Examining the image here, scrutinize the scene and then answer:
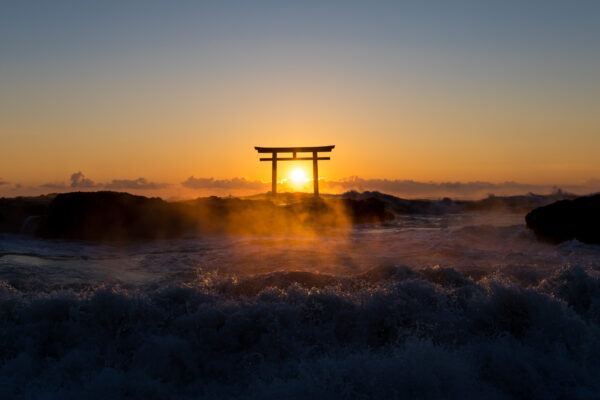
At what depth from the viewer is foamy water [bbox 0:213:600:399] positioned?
8.98 feet

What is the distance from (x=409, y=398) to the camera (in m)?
2.61

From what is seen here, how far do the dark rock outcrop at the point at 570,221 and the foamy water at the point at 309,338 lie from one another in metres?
4.50

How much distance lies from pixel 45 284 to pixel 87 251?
10.8ft

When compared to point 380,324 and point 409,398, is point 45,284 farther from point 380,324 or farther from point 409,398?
point 409,398

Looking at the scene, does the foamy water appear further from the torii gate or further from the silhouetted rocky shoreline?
the torii gate

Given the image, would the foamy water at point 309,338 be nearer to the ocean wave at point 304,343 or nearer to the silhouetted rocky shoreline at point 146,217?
the ocean wave at point 304,343

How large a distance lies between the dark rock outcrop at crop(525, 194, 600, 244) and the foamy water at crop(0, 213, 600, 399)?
4503mm

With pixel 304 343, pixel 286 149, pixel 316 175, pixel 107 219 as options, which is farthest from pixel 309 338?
pixel 316 175

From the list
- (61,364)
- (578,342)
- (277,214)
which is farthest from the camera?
(277,214)

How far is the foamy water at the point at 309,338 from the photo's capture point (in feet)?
8.98

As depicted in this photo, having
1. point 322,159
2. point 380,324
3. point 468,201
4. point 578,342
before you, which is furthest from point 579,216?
point 468,201

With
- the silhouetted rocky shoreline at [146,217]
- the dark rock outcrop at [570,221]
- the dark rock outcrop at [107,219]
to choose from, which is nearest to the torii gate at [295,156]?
the silhouetted rocky shoreline at [146,217]

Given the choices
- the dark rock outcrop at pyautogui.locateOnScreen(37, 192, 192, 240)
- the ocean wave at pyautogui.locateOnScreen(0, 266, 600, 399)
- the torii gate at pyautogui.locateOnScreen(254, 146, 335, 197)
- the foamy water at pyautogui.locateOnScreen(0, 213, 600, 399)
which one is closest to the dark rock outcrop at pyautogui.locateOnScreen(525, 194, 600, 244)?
the foamy water at pyautogui.locateOnScreen(0, 213, 600, 399)

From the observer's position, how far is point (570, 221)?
8.80 m
